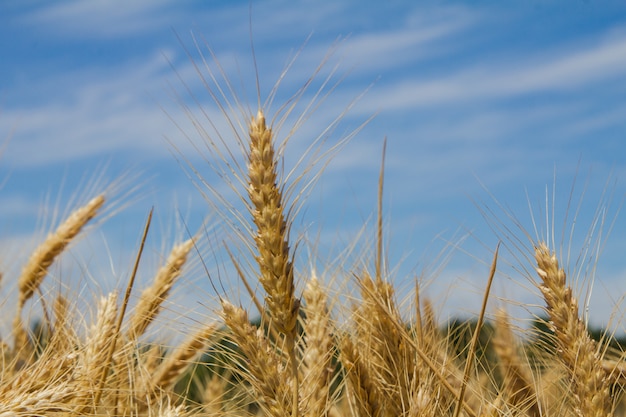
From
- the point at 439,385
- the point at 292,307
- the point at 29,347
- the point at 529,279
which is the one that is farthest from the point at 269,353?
the point at 29,347

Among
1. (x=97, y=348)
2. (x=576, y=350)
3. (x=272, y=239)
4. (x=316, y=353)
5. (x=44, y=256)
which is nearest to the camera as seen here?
(x=272, y=239)

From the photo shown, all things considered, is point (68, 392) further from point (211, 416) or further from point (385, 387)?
point (385, 387)

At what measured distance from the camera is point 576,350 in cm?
209

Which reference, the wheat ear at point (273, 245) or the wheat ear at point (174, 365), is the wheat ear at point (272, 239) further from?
the wheat ear at point (174, 365)

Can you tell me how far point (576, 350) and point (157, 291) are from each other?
5.38ft

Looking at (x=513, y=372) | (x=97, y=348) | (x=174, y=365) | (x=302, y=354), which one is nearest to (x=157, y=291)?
(x=174, y=365)

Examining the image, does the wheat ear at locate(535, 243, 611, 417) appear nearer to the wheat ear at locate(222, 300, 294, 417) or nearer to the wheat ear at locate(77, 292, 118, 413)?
the wheat ear at locate(222, 300, 294, 417)

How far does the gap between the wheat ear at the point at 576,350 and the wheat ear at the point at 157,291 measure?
1.32 metres

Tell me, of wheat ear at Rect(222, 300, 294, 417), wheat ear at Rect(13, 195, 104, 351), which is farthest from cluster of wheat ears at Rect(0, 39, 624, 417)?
wheat ear at Rect(13, 195, 104, 351)

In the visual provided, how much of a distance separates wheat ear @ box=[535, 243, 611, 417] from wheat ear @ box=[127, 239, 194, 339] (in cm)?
132

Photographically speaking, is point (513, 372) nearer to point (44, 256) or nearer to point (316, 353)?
point (316, 353)

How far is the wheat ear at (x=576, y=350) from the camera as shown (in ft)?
6.79

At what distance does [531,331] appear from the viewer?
99.5 inches

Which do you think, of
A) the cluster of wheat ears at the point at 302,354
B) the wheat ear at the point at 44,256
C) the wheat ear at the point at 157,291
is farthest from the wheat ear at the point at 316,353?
the wheat ear at the point at 44,256
